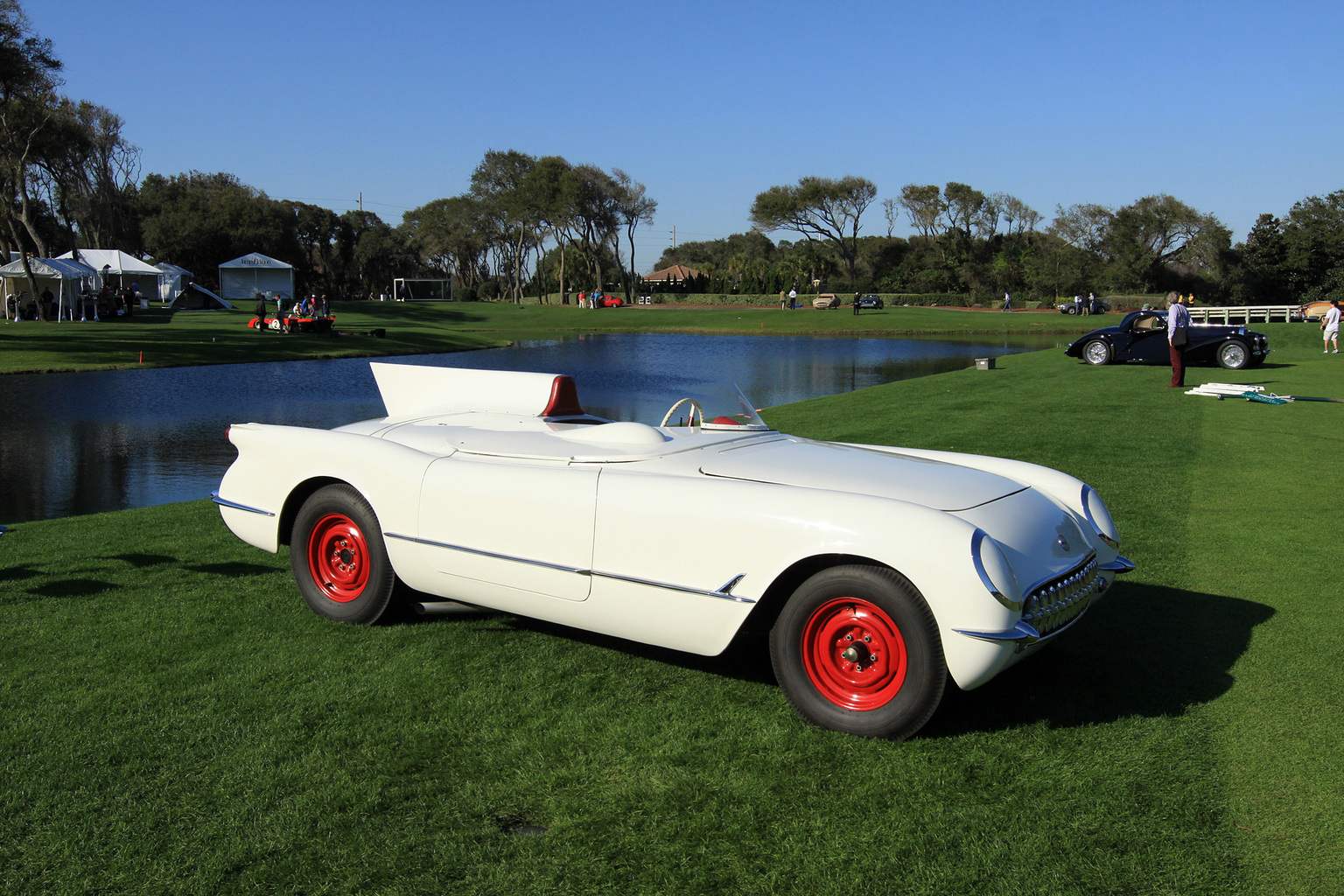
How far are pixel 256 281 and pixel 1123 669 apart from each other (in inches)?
2645

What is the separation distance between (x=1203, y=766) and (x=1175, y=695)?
0.67 meters

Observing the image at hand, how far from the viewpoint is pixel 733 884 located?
2613 millimetres

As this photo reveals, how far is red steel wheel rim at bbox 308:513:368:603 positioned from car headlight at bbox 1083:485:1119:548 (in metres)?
3.52

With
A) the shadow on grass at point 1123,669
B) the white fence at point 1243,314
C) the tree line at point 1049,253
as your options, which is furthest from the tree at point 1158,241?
the shadow on grass at point 1123,669

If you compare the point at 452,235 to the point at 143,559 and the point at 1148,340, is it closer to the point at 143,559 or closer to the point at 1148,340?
the point at 1148,340

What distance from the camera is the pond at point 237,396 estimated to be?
11.1m

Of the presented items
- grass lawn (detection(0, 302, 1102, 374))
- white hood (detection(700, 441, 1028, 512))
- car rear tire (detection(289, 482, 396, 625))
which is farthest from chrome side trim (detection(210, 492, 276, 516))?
grass lawn (detection(0, 302, 1102, 374))

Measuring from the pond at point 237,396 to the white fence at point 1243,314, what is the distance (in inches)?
234

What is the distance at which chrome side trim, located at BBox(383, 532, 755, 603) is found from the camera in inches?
141

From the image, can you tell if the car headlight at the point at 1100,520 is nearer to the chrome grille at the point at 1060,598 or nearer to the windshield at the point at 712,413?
the chrome grille at the point at 1060,598

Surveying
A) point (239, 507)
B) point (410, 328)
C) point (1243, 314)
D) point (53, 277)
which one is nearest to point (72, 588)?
point (239, 507)

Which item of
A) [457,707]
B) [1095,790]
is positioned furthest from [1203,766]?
[457,707]

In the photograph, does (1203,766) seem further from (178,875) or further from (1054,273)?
(1054,273)

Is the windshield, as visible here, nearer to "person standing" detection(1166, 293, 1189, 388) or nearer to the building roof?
"person standing" detection(1166, 293, 1189, 388)
